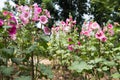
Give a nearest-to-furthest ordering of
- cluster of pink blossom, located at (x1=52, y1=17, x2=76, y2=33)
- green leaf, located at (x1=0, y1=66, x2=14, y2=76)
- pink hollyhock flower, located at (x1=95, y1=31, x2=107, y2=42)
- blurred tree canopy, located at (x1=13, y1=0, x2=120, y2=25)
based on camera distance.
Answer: green leaf, located at (x1=0, y1=66, x2=14, y2=76), pink hollyhock flower, located at (x1=95, y1=31, x2=107, y2=42), cluster of pink blossom, located at (x1=52, y1=17, x2=76, y2=33), blurred tree canopy, located at (x1=13, y1=0, x2=120, y2=25)

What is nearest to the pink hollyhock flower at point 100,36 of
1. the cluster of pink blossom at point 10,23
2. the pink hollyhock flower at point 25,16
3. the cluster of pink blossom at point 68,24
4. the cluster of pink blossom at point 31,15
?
the cluster of pink blossom at point 31,15

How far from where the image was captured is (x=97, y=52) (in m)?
5.35

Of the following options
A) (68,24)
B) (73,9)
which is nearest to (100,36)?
(68,24)

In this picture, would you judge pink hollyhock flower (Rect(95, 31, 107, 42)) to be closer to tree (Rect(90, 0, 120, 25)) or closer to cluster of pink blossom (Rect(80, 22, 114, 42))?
cluster of pink blossom (Rect(80, 22, 114, 42))

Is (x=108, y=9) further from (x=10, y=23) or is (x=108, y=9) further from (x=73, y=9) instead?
(x=10, y=23)

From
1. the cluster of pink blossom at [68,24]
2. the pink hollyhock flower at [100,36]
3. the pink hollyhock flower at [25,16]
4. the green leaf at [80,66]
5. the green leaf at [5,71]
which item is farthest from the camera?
the cluster of pink blossom at [68,24]

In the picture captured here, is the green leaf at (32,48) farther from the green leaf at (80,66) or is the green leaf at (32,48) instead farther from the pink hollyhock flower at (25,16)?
the green leaf at (80,66)

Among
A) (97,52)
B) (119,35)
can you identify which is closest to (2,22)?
(97,52)

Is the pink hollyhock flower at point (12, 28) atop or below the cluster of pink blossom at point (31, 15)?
below

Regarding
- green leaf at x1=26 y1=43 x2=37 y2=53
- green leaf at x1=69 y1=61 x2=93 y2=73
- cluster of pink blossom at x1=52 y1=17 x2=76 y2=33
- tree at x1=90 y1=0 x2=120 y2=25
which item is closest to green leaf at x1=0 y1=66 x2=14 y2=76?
green leaf at x1=26 y1=43 x2=37 y2=53

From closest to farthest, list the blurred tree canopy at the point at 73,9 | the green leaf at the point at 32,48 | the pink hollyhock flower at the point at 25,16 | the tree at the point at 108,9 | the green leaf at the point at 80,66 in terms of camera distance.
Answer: the green leaf at the point at 32,48 < the pink hollyhock flower at the point at 25,16 < the green leaf at the point at 80,66 < the tree at the point at 108,9 < the blurred tree canopy at the point at 73,9

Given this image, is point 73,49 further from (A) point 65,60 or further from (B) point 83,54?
(A) point 65,60

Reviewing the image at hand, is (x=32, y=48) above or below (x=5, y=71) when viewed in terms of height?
above

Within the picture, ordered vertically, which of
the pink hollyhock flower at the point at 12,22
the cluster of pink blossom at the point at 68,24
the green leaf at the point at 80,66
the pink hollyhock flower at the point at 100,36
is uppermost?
the pink hollyhock flower at the point at 12,22
